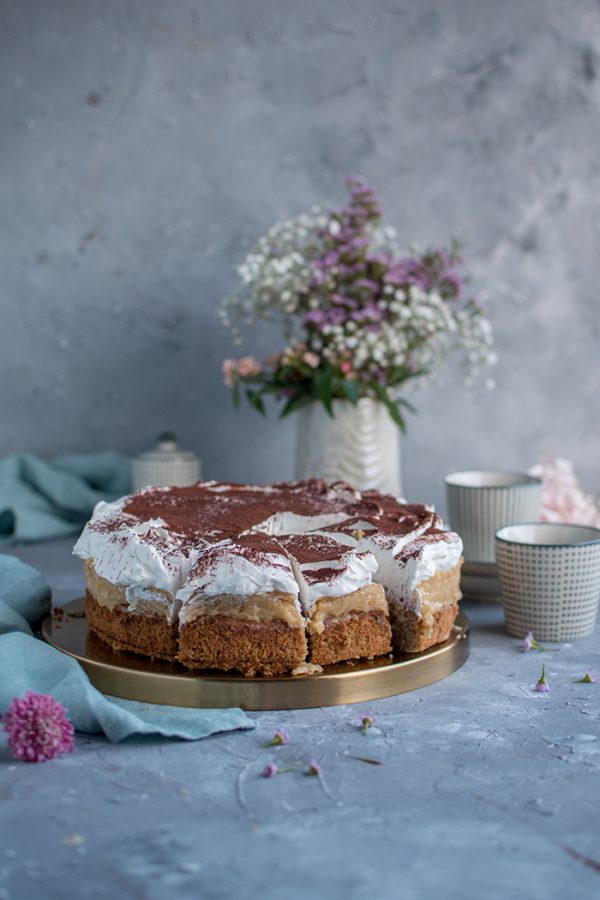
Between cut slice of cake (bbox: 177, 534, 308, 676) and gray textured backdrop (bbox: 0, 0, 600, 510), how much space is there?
213 centimetres

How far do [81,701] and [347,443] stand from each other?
164 cm

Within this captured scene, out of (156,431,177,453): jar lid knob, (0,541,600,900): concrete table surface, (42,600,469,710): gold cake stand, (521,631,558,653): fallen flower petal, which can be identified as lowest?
(521,631,558,653): fallen flower petal

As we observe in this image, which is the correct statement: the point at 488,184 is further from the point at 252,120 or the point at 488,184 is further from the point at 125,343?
the point at 125,343

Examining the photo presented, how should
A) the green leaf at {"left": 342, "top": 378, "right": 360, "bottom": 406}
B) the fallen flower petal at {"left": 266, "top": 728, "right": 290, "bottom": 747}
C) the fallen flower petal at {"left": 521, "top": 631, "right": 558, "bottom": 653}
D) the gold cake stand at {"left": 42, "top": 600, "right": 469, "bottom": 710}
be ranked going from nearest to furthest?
1. the fallen flower petal at {"left": 266, "top": 728, "right": 290, "bottom": 747}
2. the gold cake stand at {"left": 42, "top": 600, "right": 469, "bottom": 710}
3. the fallen flower petal at {"left": 521, "top": 631, "right": 558, "bottom": 653}
4. the green leaf at {"left": 342, "top": 378, "right": 360, "bottom": 406}

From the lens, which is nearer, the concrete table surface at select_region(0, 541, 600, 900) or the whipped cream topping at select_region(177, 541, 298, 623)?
the concrete table surface at select_region(0, 541, 600, 900)

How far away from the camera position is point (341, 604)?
208 centimetres

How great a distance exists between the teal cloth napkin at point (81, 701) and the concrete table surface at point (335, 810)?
3cm

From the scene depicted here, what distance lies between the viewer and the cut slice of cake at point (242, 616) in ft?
6.61

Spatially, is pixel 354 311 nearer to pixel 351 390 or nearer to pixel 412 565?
pixel 351 390

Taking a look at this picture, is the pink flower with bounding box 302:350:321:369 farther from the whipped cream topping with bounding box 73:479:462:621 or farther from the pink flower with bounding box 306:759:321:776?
the pink flower with bounding box 306:759:321:776

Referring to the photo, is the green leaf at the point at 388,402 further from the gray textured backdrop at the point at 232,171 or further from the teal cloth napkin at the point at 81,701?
the teal cloth napkin at the point at 81,701

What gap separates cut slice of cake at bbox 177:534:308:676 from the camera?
202 cm

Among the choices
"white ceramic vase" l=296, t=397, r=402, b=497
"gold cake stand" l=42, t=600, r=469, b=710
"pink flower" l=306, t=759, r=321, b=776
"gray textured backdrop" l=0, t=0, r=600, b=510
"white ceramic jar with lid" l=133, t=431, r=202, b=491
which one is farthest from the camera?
"gray textured backdrop" l=0, t=0, r=600, b=510

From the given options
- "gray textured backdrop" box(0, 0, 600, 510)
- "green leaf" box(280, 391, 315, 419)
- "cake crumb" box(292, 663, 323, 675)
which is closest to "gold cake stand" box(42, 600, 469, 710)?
"cake crumb" box(292, 663, 323, 675)
